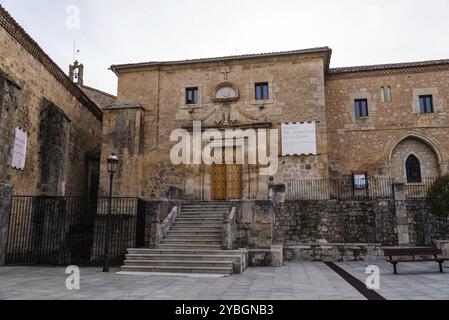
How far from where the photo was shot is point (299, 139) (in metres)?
17.8

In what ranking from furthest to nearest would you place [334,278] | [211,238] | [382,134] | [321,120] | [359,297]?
[382,134]
[321,120]
[211,238]
[334,278]
[359,297]

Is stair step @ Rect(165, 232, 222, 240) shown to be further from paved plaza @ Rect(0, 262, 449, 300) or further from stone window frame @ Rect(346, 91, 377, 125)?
stone window frame @ Rect(346, 91, 377, 125)

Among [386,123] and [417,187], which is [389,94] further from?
[417,187]

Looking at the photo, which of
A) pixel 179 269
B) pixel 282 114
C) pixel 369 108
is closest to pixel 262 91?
pixel 282 114

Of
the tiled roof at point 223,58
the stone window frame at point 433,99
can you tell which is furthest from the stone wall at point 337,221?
the tiled roof at point 223,58

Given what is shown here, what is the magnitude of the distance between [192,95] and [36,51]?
24.7 feet

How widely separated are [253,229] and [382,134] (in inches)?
400

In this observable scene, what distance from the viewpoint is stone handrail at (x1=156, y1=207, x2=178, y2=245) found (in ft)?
40.5

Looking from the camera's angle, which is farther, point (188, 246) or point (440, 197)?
point (440, 197)

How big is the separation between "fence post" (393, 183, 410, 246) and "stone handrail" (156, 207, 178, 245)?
890cm

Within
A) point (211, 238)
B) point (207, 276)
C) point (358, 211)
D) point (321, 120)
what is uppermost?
point (321, 120)
